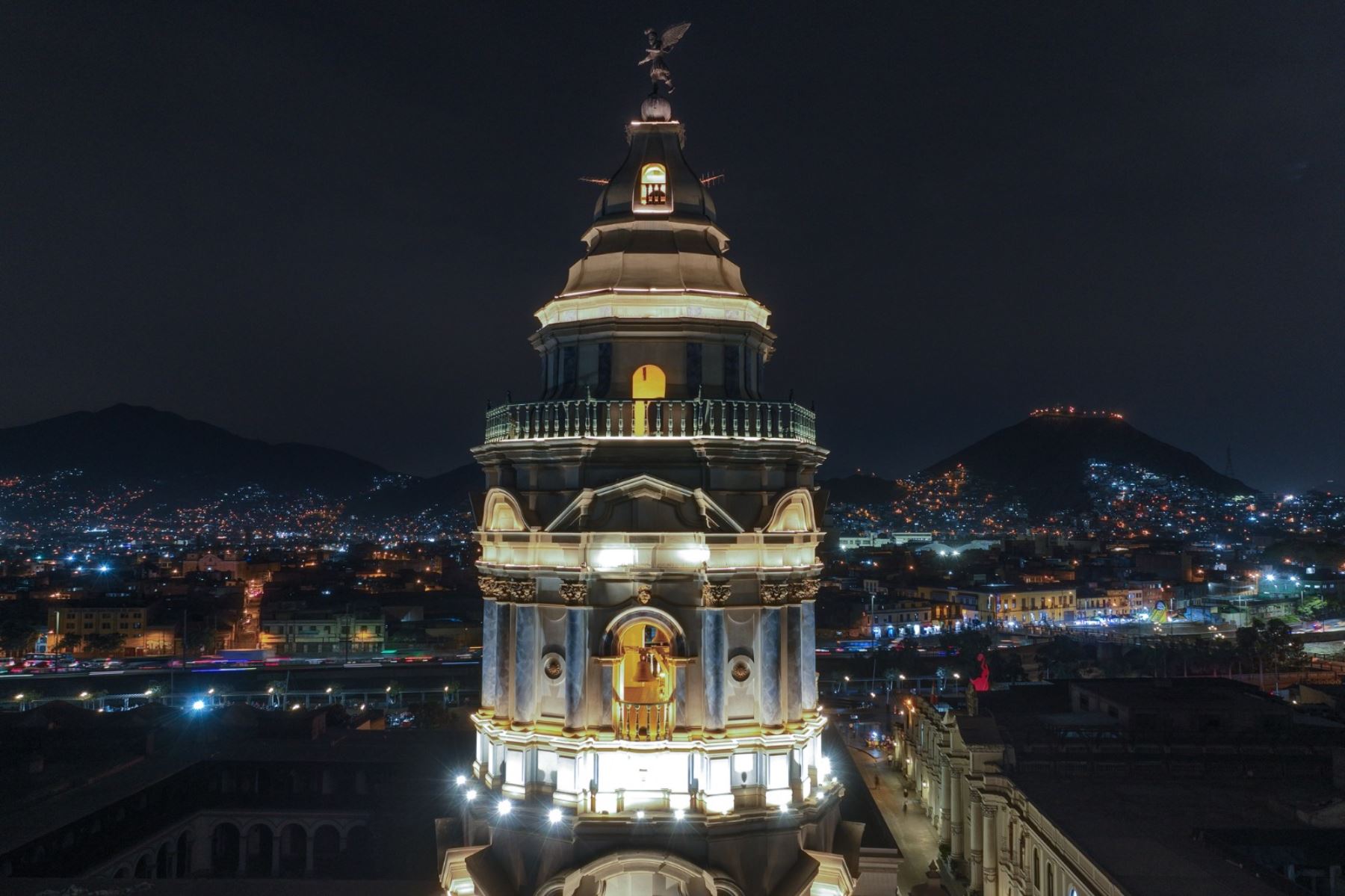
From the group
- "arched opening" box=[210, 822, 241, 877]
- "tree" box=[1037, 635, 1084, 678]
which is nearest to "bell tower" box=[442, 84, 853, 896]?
"arched opening" box=[210, 822, 241, 877]

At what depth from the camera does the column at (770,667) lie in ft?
71.5

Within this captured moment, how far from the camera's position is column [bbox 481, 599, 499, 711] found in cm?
2308

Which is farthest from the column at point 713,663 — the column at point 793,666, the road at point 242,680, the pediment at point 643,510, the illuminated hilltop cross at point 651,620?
the road at point 242,680

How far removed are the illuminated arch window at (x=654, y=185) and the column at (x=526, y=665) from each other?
11056mm

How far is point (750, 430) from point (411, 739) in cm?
3234

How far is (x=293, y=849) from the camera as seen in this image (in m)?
44.1

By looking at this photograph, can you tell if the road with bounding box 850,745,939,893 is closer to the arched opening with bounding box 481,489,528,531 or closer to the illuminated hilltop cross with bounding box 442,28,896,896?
the illuminated hilltop cross with bounding box 442,28,896,896

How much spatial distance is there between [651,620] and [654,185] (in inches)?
457

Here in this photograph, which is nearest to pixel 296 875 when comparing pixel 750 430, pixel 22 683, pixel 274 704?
pixel 750 430

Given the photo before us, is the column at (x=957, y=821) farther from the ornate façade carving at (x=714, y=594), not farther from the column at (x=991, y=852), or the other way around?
the ornate façade carving at (x=714, y=594)

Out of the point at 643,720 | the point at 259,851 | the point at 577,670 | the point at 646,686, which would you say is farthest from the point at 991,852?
the point at 259,851

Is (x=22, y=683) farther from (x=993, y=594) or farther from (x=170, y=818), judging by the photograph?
(x=993, y=594)

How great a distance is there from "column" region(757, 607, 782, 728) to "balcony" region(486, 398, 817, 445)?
14.0 ft

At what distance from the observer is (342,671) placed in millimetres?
88875
